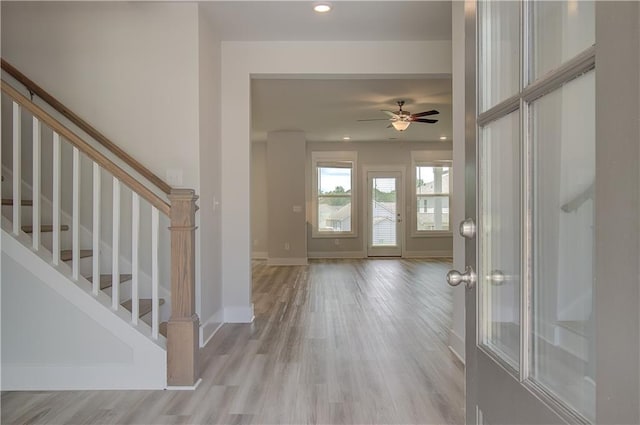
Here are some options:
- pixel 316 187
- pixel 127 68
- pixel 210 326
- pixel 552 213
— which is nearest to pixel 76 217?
pixel 127 68

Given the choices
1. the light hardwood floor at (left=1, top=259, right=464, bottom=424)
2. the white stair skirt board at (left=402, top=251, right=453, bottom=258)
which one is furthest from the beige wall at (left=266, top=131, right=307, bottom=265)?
the light hardwood floor at (left=1, top=259, right=464, bottom=424)

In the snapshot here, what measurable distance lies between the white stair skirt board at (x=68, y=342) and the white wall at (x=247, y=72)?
5.17ft

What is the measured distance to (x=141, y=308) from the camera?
116 inches

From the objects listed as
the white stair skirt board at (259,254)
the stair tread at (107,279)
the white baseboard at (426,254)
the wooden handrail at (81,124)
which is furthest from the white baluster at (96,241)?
the white baseboard at (426,254)

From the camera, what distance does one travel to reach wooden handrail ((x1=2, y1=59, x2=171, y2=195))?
120 inches

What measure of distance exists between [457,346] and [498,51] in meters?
2.56

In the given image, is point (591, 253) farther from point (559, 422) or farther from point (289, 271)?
point (289, 271)

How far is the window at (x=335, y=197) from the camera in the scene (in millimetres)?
10008

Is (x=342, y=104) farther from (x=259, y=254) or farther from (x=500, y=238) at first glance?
(x=500, y=238)

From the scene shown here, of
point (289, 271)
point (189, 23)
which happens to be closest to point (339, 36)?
point (189, 23)

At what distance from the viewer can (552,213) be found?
0.73m

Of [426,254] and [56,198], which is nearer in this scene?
[56,198]

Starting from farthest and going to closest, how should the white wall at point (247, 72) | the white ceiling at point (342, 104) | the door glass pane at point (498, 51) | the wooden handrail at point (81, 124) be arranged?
the white ceiling at point (342, 104), the white wall at point (247, 72), the wooden handrail at point (81, 124), the door glass pane at point (498, 51)

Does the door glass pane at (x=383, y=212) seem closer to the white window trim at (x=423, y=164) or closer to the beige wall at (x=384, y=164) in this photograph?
the beige wall at (x=384, y=164)
